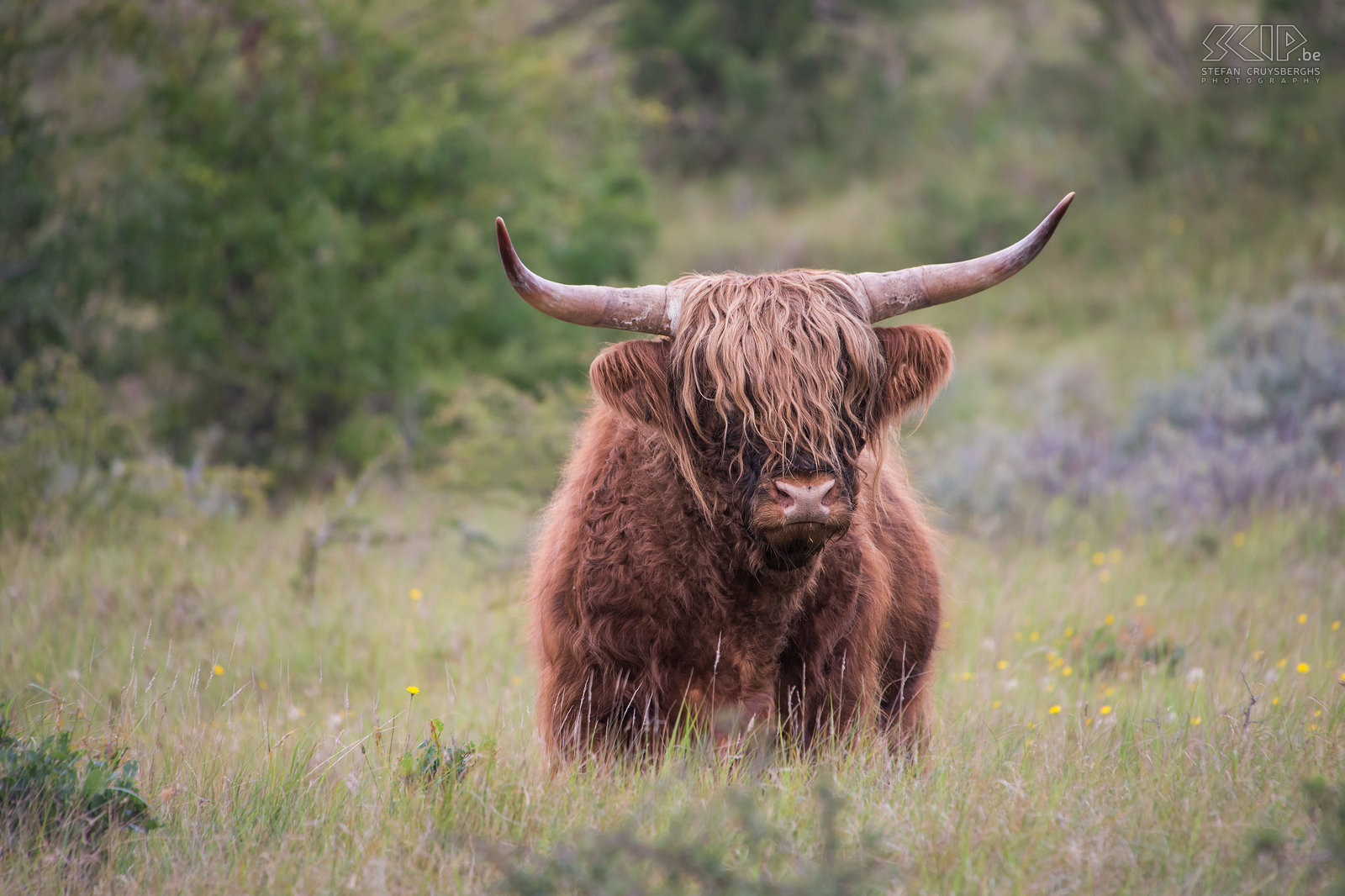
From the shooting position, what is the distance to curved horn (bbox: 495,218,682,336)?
10.9ft

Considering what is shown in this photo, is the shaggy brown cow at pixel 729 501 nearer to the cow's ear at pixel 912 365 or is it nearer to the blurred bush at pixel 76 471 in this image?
the cow's ear at pixel 912 365

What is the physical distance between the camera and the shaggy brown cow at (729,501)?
328 centimetres

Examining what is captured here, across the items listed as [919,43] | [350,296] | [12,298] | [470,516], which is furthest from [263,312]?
[919,43]

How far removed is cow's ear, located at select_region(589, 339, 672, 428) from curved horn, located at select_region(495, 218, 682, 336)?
0.32ft

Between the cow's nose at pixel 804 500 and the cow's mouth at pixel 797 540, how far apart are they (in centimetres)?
2

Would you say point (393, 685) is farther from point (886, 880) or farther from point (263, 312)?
point (263, 312)

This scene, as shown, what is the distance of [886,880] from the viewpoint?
2453mm

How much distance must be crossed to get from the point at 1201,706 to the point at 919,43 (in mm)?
22011

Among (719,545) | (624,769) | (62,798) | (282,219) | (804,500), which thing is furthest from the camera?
(282,219)

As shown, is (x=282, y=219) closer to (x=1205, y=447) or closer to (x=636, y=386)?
(x=636, y=386)

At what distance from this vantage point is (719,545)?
339 cm

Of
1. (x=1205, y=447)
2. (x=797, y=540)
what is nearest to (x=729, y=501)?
(x=797, y=540)

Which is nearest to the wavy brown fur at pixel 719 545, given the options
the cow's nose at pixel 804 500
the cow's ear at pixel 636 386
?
the cow's ear at pixel 636 386

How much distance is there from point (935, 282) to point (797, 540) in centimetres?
105
